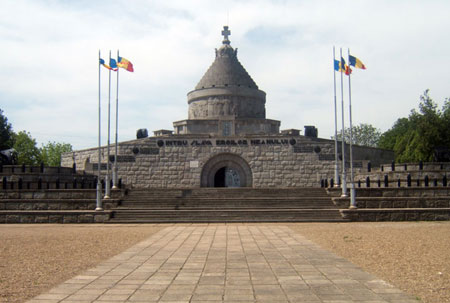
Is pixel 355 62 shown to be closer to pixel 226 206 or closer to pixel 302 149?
pixel 302 149

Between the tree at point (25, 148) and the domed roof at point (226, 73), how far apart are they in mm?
24624

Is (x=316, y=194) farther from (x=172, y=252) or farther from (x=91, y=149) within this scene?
(x=91, y=149)

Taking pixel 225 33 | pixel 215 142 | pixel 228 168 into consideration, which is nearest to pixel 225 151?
pixel 215 142

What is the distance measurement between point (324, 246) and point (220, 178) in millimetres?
20975

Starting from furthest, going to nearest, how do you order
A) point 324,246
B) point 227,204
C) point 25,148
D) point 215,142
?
1. point 25,148
2. point 215,142
3. point 227,204
4. point 324,246

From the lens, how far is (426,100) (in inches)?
1433

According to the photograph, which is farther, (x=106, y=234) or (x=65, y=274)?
(x=106, y=234)

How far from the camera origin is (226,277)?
7.49 meters

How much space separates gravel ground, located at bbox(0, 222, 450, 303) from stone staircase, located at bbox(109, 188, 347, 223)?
2432mm

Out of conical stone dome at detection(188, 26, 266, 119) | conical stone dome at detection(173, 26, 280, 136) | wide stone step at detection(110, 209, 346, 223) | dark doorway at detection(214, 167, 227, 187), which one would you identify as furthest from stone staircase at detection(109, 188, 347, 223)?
conical stone dome at detection(188, 26, 266, 119)

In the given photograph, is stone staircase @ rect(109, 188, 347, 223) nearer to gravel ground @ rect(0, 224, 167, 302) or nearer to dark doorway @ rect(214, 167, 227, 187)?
gravel ground @ rect(0, 224, 167, 302)

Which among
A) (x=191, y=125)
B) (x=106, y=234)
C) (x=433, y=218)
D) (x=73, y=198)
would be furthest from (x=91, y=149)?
(x=433, y=218)

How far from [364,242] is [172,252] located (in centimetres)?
507

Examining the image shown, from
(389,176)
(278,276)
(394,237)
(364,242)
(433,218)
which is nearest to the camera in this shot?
(278,276)
